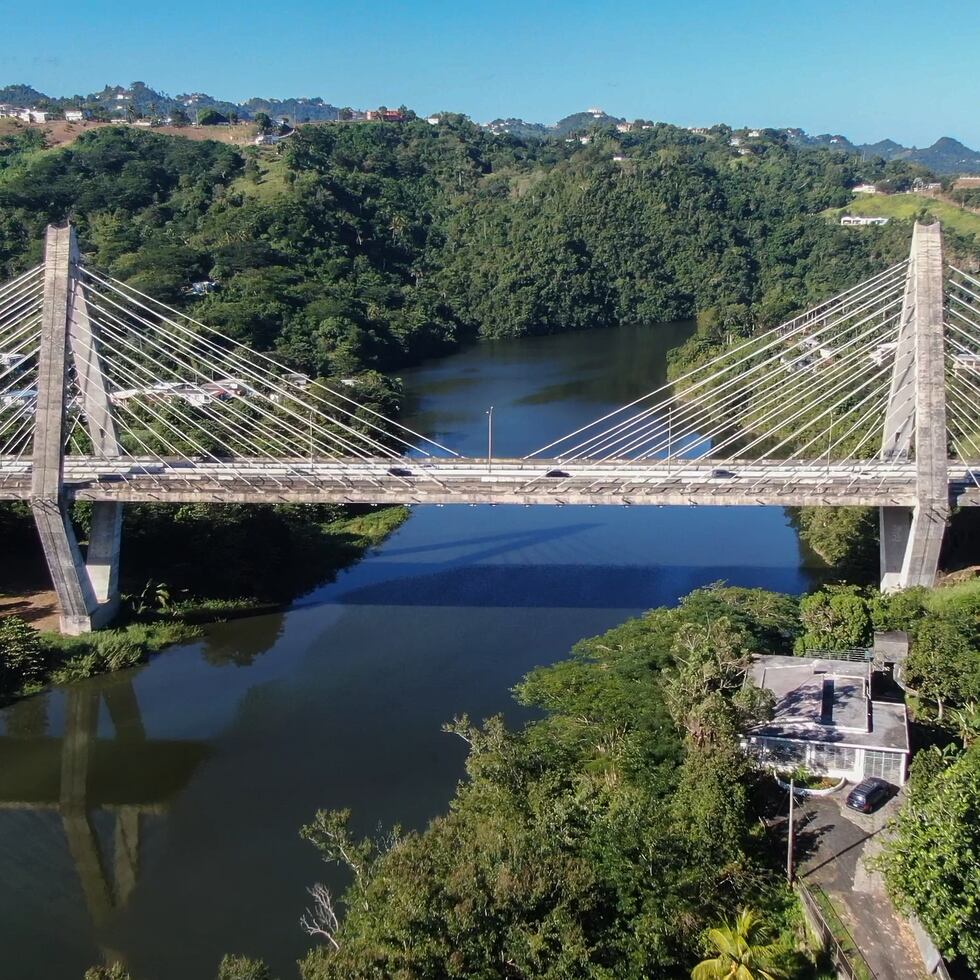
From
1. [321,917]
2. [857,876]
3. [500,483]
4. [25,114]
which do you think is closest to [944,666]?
[857,876]

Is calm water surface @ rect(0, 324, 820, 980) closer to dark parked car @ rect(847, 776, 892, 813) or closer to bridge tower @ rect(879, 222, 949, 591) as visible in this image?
bridge tower @ rect(879, 222, 949, 591)

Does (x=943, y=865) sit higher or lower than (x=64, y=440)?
lower

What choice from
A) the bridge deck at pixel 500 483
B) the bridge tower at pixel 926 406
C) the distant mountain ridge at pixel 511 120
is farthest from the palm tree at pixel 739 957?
the distant mountain ridge at pixel 511 120

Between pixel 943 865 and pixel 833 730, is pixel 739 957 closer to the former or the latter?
pixel 943 865

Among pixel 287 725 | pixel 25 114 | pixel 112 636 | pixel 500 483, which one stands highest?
pixel 25 114

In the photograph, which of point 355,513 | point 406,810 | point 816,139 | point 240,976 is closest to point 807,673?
Result: point 406,810

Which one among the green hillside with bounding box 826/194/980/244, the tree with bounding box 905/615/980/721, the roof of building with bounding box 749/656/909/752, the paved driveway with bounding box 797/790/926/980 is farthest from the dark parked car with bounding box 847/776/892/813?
the green hillside with bounding box 826/194/980/244
